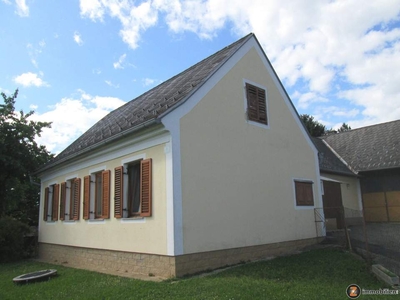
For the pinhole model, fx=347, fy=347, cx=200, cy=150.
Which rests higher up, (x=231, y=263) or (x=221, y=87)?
(x=221, y=87)

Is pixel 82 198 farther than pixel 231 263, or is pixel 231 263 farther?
pixel 82 198

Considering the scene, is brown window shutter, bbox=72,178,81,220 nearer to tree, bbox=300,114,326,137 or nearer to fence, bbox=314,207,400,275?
fence, bbox=314,207,400,275

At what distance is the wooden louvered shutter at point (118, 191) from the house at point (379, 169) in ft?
47.4

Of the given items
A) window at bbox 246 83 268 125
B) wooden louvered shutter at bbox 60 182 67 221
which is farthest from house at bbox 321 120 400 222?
wooden louvered shutter at bbox 60 182 67 221

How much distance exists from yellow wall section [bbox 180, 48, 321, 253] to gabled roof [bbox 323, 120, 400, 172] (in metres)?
8.29

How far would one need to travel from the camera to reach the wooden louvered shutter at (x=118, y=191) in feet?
32.3

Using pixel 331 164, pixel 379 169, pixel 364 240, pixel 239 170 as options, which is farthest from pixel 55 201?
pixel 379 169

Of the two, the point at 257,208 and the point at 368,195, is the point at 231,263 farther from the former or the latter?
the point at 368,195

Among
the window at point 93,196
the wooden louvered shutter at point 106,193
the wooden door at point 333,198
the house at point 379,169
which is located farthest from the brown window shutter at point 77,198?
the house at point 379,169

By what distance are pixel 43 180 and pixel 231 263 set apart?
11.2 meters

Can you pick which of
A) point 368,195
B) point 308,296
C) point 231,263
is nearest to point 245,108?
point 231,263

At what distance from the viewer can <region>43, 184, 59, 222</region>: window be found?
14.4m

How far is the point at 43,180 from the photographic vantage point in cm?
1656

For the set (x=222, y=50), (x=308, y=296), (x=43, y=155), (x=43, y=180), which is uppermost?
(x=222, y=50)
